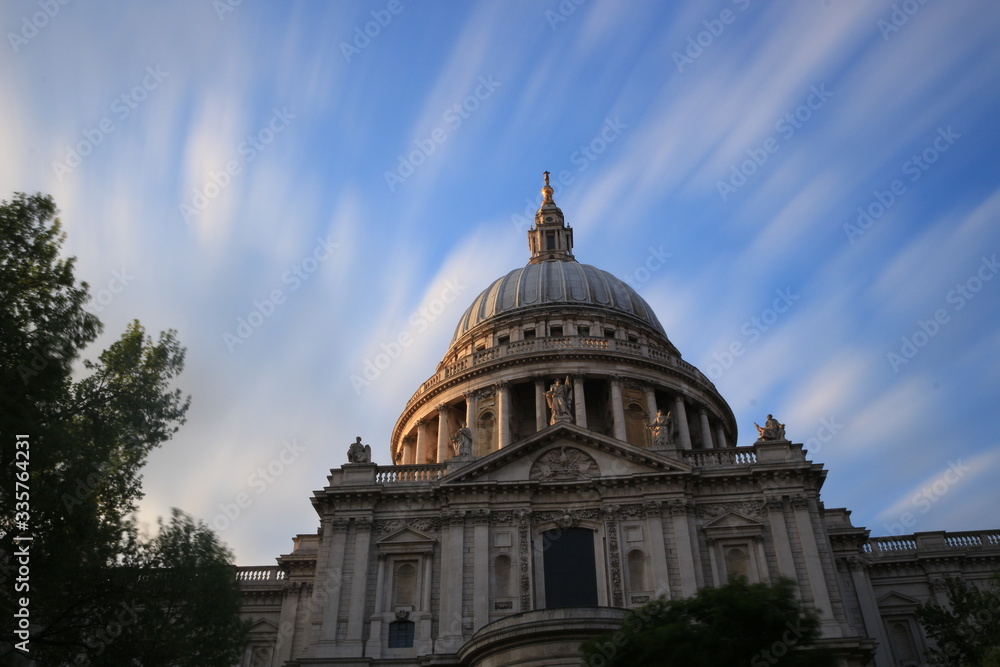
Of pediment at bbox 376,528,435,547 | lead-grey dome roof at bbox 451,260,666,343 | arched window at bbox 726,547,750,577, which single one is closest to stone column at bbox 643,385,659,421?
lead-grey dome roof at bbox 451,260,666,343

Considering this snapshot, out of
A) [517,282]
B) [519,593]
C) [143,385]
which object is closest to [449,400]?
[517,282]

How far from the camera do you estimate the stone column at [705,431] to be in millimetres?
52125

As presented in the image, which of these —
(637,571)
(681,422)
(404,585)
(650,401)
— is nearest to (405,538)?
(404,585)

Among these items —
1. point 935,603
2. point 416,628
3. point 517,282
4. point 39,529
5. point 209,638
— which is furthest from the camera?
point 517,282

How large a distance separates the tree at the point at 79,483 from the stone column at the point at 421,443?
97.0 ft

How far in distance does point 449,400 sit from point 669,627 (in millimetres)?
34829

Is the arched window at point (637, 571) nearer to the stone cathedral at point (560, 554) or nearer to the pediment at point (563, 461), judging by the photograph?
the stone cathedral at point (560, 554)

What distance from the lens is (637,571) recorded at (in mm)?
34625

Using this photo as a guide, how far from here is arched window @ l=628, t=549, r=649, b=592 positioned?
34156 millimetres

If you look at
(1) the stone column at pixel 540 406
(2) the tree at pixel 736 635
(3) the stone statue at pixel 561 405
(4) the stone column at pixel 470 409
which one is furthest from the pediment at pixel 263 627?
(2) the tree at pixel 736 635

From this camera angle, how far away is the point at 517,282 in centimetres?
6350

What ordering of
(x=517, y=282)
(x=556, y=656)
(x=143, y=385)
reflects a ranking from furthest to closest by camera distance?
(x=517, y=282) < (x=556, y=656) < (x=143, y=385)

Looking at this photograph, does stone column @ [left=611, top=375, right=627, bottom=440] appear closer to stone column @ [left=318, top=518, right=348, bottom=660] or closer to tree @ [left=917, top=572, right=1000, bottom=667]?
tree @ [left=917, top=572, right=1000, bottom=667]

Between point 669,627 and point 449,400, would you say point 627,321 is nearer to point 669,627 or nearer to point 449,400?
point 449,400
